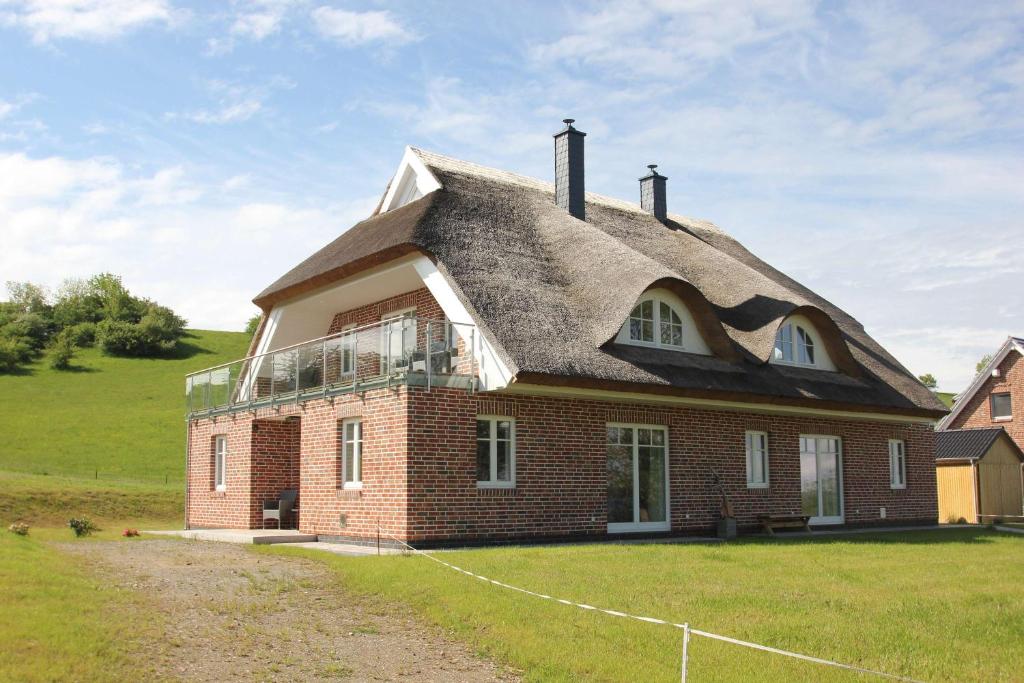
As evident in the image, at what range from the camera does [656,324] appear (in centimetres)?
1870

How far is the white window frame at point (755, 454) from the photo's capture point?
67.0 ft

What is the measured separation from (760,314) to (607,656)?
1334 centimetres

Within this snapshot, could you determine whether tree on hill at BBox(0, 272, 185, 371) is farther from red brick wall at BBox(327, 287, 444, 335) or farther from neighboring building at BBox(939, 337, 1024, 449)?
neighboring building at BBox(939, 337, 1024, 449)

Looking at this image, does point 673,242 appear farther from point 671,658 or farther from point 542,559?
point 671,658

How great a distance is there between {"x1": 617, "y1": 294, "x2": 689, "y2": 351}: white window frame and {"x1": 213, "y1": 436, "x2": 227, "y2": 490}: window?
935 cm

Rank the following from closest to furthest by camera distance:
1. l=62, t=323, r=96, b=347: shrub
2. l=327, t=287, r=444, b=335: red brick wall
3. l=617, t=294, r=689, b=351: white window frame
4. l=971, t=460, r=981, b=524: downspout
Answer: l=617, t=294, r=689, b=351: white window frame, l=327, t=287, r=444, b=335: red brick wall, l=971, t=460, r=981, b=524: downspout, l=62, t=323, r=96, b=347: shrub

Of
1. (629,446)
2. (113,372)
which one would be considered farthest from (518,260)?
(113,372)

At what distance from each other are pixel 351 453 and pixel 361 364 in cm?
163

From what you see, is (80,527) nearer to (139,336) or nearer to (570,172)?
(570,172)

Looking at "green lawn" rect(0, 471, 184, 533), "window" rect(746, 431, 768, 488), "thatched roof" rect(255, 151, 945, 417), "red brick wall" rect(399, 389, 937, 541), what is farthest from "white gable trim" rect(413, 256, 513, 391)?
"green lawn" rect(0, 471, 184, 533)

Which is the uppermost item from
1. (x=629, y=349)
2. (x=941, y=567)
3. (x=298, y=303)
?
(x=298, y=303)

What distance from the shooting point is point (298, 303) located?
21.0m

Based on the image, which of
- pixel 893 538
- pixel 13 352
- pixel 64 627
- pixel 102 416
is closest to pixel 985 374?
pixel 893 538

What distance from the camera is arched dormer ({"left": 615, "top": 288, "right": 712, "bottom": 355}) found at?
1833 centimetres
